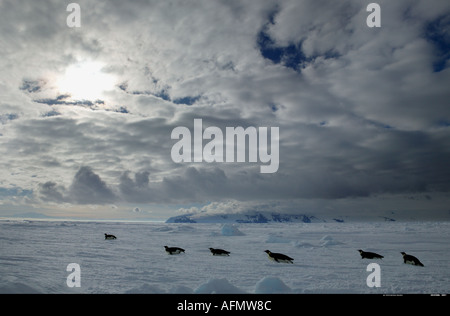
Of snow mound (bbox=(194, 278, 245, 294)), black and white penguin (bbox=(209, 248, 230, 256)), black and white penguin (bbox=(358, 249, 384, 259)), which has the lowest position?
black and white penguin (bbox=(209, 248, 230, 256))

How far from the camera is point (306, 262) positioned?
428 inches

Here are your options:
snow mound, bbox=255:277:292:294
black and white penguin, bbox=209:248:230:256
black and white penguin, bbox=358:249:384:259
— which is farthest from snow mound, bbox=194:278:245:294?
black and white penguin, bbox=358:249:384:259

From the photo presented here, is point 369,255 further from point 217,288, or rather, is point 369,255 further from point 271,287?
point 217,288

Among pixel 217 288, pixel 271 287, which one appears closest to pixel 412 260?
pixel 271 287

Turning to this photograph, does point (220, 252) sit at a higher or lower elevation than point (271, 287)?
lower

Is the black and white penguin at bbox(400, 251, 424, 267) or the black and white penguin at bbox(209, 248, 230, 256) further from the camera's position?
the black and white penguin at bbox(209, 248, 230, 256)

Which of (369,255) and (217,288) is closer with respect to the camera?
(217,288)

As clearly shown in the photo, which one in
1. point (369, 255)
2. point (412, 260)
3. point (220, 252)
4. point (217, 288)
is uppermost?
point (217, 288)

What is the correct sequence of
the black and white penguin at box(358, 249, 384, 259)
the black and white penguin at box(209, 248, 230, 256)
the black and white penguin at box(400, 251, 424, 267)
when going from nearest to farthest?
the black and white penguin at box(400, 251, 424, 267)
the black and white penguin at box(358, 249, 384, 259)
the black and white penguin at box(209, 248, 230, 256)

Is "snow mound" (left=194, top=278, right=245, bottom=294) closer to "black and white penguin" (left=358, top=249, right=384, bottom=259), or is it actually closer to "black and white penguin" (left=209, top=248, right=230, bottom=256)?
"black and white penguin" (left=209, top=248, right=230, bottom=256)
